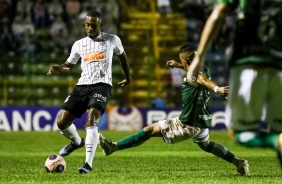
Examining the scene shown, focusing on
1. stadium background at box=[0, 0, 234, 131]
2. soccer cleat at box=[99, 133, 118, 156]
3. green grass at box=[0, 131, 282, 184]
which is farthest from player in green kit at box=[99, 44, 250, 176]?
stadium background at box=[0, 0, 234, 131]

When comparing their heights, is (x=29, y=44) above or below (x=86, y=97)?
below

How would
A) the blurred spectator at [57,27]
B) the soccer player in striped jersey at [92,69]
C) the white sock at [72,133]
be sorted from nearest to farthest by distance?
1. the soccer player in striped jersey at [92,69]
2. the white sock at [72,133]
3. the blurred spectator at [57,27]

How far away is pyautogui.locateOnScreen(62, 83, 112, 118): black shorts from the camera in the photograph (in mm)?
12867

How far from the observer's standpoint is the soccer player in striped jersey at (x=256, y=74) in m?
7.44

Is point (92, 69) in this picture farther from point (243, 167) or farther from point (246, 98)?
point (246, 98)

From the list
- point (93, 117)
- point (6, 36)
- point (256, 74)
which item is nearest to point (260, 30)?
point (256, 74)

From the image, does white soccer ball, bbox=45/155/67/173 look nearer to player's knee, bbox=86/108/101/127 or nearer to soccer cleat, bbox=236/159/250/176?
player's knee, bbox=86/108/101/127

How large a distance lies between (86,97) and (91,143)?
45.8 inches

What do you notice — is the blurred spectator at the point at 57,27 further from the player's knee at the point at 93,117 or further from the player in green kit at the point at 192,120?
the player in green kit at the point at 192,120

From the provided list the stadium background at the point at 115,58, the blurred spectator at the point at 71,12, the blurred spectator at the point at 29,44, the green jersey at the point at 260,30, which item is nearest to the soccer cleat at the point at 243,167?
the green jersey at the point at 260,30

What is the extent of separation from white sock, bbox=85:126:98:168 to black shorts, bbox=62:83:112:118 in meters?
0.62

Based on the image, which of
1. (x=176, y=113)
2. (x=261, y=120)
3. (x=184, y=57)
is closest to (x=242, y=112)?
(x=261, y=120)

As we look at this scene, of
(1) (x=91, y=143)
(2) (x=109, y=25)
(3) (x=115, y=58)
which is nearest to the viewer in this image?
(1) (x=91, y=143)

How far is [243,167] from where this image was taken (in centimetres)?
1195
